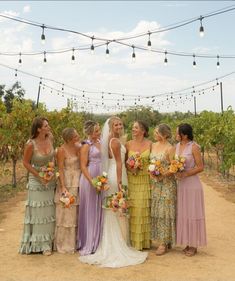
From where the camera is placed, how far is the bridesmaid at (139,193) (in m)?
5.73

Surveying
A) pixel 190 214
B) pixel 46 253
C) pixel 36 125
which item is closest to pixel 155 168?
pixel 190 214

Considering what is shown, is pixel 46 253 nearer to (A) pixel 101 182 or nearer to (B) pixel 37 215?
(B) pixel 37 215

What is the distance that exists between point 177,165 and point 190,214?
77cm

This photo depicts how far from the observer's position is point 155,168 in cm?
549

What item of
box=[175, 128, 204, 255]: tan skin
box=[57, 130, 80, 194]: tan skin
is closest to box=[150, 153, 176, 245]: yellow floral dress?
box=[175, 128, 204, 255]: tan skin

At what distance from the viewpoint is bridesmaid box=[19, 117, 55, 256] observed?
5.62 meters

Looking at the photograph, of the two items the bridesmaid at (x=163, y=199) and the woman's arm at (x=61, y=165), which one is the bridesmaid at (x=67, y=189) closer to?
the woman's arm at (x=61, y=165)

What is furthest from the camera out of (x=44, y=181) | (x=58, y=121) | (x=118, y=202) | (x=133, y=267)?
(x=58, y=121)

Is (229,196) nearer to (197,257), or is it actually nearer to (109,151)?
(197,257)

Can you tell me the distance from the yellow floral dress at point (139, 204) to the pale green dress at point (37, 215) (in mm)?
1193

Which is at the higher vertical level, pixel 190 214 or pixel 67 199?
pixel 67 199

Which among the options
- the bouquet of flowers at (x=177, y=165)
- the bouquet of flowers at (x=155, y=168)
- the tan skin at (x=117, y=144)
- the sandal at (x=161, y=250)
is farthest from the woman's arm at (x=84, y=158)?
the sandal at (x=161, y=250)

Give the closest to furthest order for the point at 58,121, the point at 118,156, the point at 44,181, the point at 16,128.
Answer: the point at 118,156
the point at 44,181
the point at 16,128
the point at 58,121

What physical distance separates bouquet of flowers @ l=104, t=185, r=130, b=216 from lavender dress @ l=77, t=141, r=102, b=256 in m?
0.28
